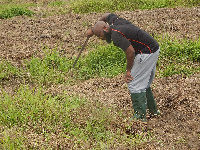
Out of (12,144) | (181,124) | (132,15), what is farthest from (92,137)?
(132,15)

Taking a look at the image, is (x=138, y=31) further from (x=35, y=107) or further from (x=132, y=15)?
(x=132, y=15)

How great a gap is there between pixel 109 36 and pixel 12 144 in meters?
Answer: 1.87

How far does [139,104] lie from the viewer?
4.37 metres

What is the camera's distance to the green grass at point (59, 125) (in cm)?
379

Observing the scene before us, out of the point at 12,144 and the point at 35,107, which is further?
the point at 35,107

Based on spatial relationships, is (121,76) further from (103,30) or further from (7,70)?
(7,70)

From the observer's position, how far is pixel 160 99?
516 centimetres

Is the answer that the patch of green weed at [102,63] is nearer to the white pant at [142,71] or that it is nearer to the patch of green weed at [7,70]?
the patch of green weed at [7,70]

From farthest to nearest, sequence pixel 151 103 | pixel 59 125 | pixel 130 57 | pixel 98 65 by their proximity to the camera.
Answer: pixel 98 65 < pixel 151 103 < pixel 59 125 < pixel 130 57

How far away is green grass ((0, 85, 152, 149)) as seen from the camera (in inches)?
149

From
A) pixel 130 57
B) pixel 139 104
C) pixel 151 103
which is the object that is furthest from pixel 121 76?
pixel 130 57

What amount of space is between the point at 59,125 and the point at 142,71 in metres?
1.36

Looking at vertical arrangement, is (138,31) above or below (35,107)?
above

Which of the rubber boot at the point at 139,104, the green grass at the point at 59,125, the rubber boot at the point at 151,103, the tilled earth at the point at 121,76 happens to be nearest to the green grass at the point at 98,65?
the tilled earth at the point at 121,76
